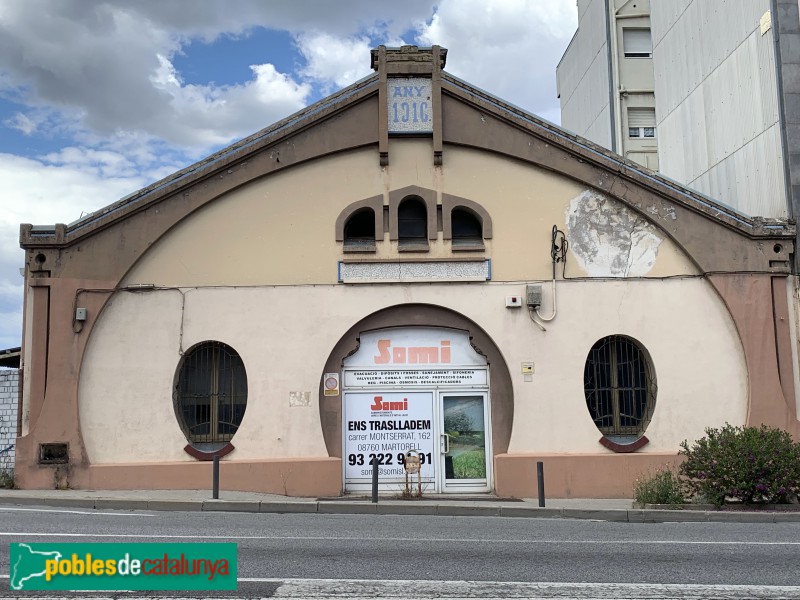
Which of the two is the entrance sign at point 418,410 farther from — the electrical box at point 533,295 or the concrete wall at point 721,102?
the concrete wall at point 721,102

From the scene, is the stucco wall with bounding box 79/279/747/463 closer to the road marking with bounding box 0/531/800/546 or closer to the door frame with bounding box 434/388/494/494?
the door frame with bounding box 434/388/494/494

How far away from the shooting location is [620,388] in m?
16.8

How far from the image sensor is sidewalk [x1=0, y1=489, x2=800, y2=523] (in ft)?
43.7

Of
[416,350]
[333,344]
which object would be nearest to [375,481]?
[333,344]

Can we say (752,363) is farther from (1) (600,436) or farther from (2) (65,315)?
→ (2) (65,315)

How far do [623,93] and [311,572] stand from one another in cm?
3030

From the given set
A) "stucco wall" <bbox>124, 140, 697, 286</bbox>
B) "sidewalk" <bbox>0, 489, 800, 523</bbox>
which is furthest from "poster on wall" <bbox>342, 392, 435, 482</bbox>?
"stucco wall" <bbox>124, 140, 697, 286</bbox>

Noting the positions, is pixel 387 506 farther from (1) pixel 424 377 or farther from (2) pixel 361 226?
(2) pixel 361 226

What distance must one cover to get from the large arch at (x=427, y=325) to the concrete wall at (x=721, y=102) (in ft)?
21.5

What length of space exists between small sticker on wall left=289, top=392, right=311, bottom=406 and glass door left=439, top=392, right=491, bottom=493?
8.70 ft

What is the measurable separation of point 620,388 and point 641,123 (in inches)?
814

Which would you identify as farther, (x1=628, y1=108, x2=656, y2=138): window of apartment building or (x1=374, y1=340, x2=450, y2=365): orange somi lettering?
(x1=628, y1=108, x2=656, y2=138): window of apartment building

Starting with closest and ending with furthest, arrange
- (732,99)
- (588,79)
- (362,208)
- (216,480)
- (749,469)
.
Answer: (749,469) < (216,480) < (362,208) < (732,99) < (588,79)

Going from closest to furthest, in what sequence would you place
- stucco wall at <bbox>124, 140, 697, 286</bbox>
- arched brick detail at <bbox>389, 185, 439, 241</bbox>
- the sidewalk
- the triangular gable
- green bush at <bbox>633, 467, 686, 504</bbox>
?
the sidewalk → green bush at <bbox>633, 467, 686, 504</bbox> → the triangular gable → stucco wall at <bbox>124, 140, 697, 286</bbox> → arched brick detail at <bbox>389, 185, 439, 241</bbox>
